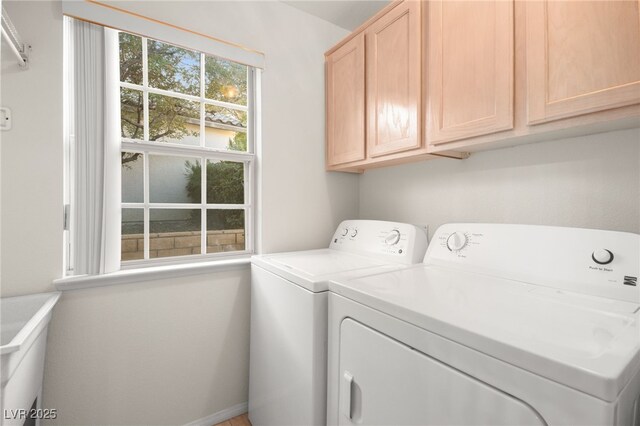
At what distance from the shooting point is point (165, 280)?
1611 millimetres

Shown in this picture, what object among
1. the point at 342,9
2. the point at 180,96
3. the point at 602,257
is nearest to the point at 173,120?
the point at 180,96

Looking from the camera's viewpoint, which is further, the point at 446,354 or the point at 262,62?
the point at 262,62

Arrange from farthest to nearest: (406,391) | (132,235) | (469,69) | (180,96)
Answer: (180,96)
(132,235)
(469,69)
(406,391)

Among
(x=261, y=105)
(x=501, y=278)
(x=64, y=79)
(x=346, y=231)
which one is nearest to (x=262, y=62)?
(x=261, y=105)

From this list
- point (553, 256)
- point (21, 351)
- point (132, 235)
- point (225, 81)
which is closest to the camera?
point (21, 351)

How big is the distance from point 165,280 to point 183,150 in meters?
0.77

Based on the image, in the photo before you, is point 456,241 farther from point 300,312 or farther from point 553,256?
point 300,312

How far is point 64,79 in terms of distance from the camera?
54.6 inches

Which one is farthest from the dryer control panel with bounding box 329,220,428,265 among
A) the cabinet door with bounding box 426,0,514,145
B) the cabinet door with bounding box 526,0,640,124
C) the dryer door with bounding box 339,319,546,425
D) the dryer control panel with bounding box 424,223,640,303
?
the cabinet door with bounding box 526,0,640,124

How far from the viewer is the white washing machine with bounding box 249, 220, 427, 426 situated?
1.17m

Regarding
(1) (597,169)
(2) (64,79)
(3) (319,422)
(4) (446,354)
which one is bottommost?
(3) (319,422)

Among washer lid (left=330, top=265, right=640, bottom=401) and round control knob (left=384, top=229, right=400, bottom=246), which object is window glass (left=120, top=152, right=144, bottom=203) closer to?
washer lid (left=330, top=265, right=640, bottom=401)

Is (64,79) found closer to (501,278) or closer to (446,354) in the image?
(446,354)

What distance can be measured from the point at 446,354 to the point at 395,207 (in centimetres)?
136
